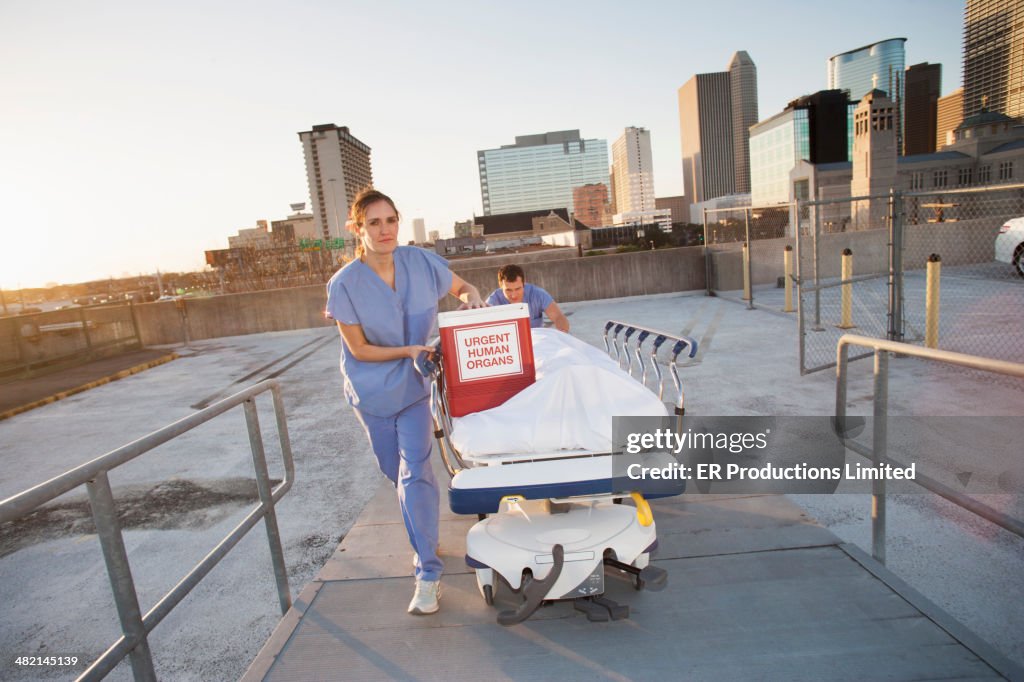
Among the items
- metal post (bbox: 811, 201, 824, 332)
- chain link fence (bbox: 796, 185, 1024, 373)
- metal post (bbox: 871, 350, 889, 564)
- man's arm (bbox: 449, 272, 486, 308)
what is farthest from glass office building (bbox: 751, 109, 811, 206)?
man's arm (bbox: 449, 272, 486, 308)

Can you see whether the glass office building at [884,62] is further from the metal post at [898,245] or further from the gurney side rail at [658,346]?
the gurney side rail at [658,346]

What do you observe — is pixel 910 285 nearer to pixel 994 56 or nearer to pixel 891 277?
pixel 891 277

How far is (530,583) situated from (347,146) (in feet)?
655

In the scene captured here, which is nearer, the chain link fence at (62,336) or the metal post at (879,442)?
the metal post at (879,442)

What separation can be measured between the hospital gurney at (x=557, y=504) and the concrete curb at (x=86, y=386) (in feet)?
29.7

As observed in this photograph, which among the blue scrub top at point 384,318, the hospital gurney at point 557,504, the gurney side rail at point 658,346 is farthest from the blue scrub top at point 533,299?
the hospital gurney at point 557,504

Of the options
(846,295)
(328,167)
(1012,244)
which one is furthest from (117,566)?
(328,167)

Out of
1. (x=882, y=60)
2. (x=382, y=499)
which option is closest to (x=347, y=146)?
(x=882, y=60)

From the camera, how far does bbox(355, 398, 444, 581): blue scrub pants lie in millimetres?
2584

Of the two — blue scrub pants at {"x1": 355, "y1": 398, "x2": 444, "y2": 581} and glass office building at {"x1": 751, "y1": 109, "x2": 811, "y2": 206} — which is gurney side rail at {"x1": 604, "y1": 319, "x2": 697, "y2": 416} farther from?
glass office building at {"x1": 751, "y1": 109, "x2": 811, "y2": 206}

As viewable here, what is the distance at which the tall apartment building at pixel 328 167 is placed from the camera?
555ft

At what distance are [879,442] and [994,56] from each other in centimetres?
19269

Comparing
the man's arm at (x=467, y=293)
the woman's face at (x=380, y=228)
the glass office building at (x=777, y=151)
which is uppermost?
the glass office building at (x=777, y=151)

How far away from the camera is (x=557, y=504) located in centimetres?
261
